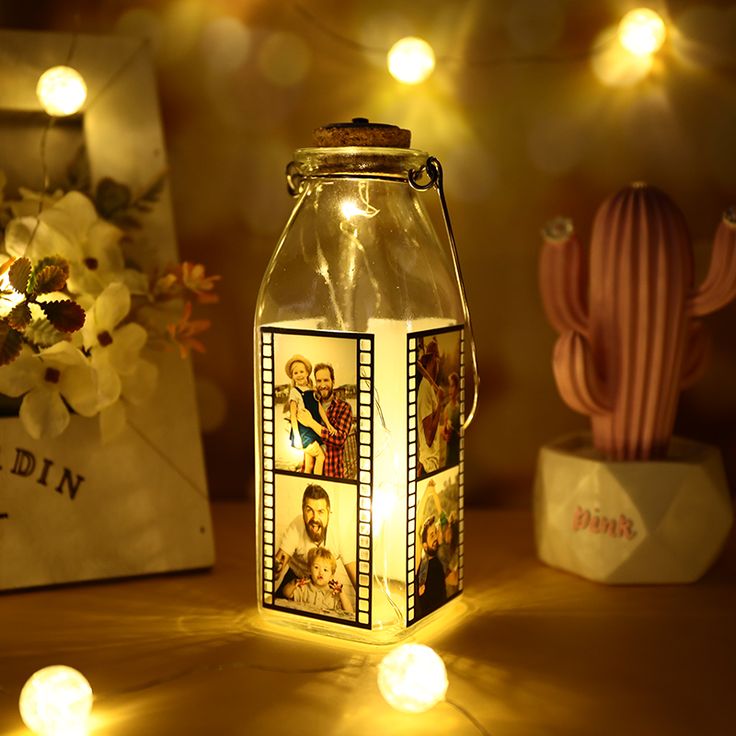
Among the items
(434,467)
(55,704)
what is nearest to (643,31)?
(434,467)

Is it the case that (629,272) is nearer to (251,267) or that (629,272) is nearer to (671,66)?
(671,66)

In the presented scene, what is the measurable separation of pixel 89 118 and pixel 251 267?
0.74ft

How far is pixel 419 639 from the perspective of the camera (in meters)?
0.77

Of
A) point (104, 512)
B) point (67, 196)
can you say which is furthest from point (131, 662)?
point (67, 196)

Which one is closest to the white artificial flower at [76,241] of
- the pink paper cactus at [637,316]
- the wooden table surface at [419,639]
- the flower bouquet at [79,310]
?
the flower bouquet at [79,310]

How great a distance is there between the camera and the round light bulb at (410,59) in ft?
Result: 3.32

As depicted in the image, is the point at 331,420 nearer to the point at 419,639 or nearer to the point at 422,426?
the point at 422,426

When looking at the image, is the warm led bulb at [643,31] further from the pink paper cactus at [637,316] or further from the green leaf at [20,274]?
the green leaf at [20,274]

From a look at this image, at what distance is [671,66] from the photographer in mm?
1020

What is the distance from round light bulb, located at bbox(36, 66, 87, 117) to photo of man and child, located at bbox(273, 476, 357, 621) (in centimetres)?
39

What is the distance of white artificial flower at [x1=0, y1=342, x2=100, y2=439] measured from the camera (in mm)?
813

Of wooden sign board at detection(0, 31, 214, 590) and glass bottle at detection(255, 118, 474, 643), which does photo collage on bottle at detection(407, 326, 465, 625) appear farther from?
wooden sign board at detection(0, 31, 214, 590)

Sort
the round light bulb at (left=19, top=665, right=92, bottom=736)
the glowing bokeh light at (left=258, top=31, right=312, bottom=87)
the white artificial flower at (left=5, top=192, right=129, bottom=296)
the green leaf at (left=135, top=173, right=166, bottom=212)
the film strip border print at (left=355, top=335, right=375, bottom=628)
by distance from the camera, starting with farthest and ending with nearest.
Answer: the glowing bokeh light at (left=258, top=31, right=312, bottom=87) < the green leaf at (left=135, top=173, right=166, bottom=212) < the white artificial flower at (left=5, top=192, right=129, bottom=296) < the film strip border print at (left=355, top=335, right=375, bottom=628) < the round light bulb at (left=19, top=665, right=92, bottom=736)

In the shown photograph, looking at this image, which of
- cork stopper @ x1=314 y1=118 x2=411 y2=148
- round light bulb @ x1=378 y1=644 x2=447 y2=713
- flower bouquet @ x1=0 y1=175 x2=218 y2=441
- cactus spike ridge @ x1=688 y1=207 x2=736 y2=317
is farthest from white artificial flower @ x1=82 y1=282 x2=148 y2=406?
cactus spike ridge @ x1=688 y1=207 x2=736 y2=317
